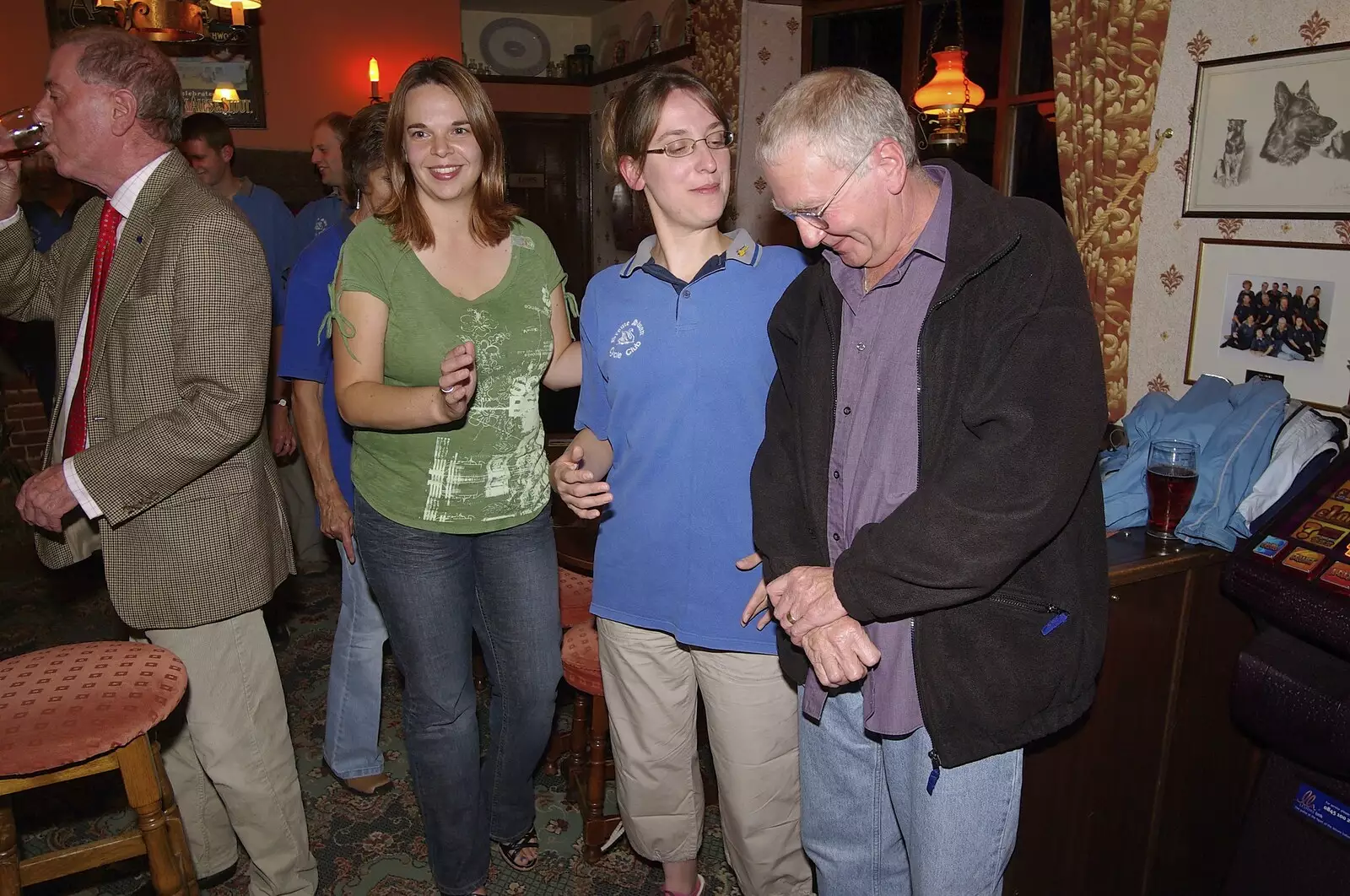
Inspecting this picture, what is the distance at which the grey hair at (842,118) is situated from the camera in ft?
4.22

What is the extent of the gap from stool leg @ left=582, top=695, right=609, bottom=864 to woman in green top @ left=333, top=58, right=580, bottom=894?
25cm

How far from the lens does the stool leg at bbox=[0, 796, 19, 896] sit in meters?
1.72

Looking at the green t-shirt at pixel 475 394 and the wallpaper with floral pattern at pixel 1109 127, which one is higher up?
the wallpaper with floral pattern at pixel 1109 127

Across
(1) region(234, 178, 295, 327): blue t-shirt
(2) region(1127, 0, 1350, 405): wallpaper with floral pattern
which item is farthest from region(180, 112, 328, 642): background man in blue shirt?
(2) region(1127, 0, 1350, 405): wallpaper with floral pattern

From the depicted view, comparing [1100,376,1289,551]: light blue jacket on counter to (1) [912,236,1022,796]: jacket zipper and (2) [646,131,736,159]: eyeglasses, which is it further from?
(2) [646,131,736,159]: eyeglasses

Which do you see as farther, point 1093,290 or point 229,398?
point 1093,290

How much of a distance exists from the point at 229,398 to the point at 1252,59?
2554 mm

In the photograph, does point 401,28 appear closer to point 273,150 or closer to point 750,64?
point 273,150

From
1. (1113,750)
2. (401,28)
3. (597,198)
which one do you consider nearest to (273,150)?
(401,28)

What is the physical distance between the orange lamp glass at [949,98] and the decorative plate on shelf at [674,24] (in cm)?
280

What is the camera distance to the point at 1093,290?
2.85 meters

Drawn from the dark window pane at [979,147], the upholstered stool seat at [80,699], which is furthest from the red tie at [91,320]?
the dark window pane at [979,147]

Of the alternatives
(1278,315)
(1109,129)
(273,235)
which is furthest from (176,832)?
(1109,129)

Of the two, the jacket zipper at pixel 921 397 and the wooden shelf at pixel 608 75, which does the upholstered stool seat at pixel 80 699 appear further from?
the wooden shelf at pixel 608 75
